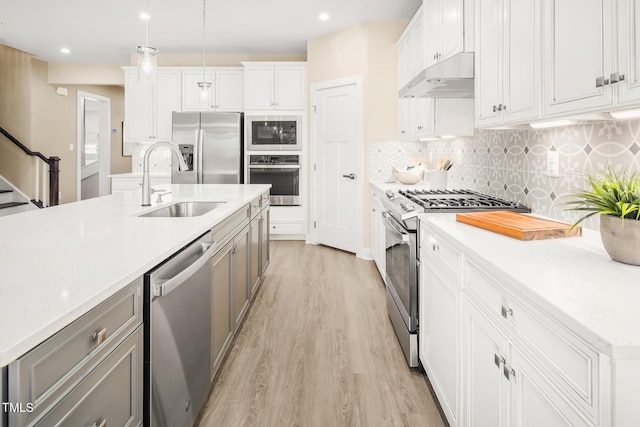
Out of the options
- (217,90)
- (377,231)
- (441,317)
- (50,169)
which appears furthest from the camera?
(50,169)

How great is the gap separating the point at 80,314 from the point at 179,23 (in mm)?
5264

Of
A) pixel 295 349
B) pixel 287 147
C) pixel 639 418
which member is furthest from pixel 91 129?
pixel 639 418

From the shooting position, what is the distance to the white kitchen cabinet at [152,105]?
6.43 meters

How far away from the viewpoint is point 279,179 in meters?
6.07

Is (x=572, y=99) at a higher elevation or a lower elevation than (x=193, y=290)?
higher

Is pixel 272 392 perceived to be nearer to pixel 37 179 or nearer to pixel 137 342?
pixel 137 342

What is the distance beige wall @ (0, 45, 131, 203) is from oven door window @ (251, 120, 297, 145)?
13.4 feet

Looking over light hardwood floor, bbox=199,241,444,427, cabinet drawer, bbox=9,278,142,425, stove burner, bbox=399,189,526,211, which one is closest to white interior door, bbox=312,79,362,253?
light hardwood floor, bbox=199,241,444,427

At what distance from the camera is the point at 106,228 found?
1.83 m

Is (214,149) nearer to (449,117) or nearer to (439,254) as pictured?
(449,117)

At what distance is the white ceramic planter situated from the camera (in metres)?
1.18

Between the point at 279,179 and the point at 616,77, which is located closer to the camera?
the point at 616,77

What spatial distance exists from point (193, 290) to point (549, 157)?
1.78 metres

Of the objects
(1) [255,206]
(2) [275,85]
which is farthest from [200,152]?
(1) [255,206]
